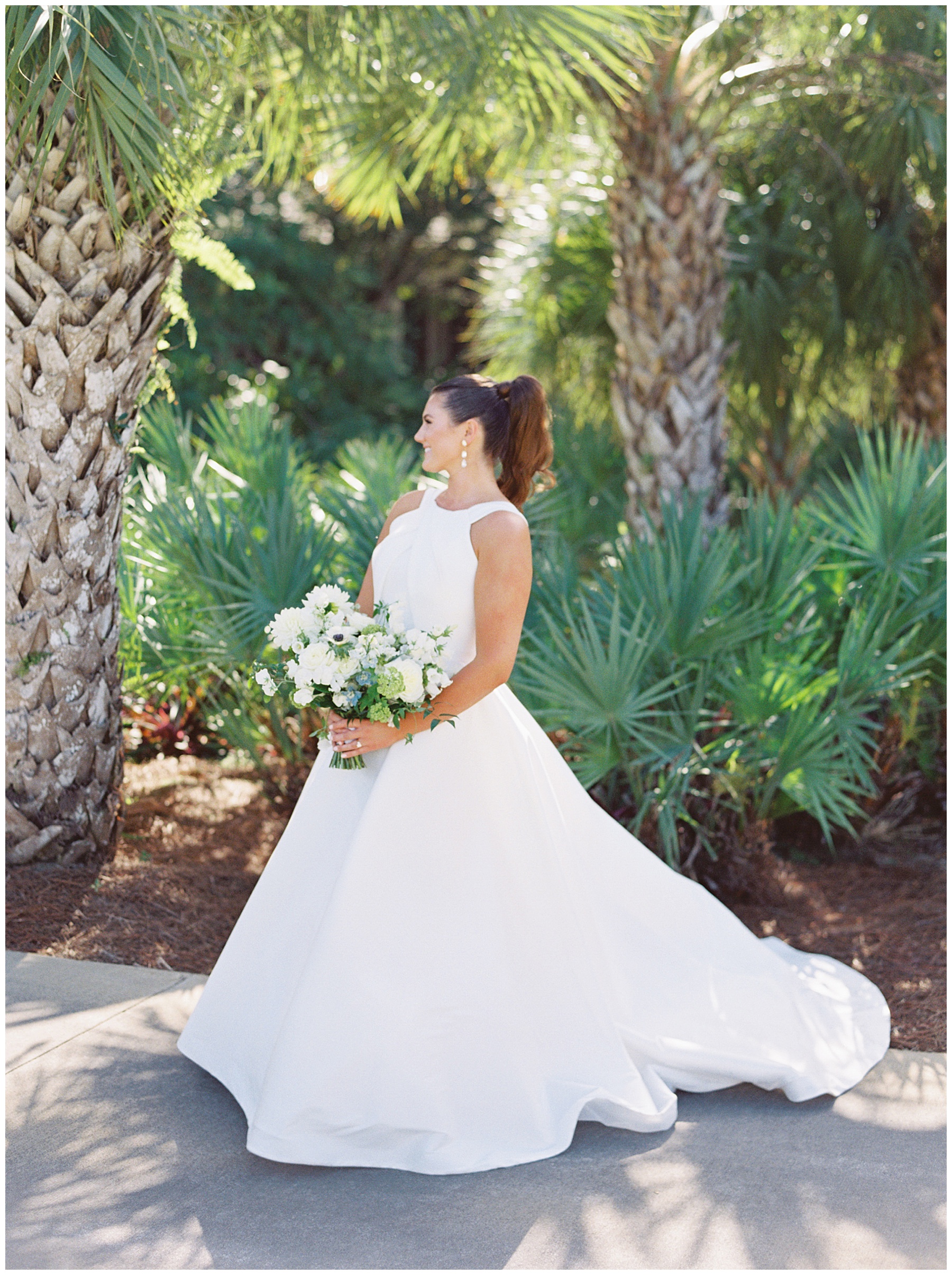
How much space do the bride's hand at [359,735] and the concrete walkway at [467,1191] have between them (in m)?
1.02

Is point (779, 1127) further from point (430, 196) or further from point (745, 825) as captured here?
point (430, 196)

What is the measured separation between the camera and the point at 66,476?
4.47 metres

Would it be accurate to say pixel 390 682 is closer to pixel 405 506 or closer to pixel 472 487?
pixel 472 487

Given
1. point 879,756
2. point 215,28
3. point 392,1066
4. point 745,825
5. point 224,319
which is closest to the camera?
point 392,1066

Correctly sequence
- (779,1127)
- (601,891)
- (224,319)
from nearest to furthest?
1. (779,1127)
2. (601,891)
3. (224,319)

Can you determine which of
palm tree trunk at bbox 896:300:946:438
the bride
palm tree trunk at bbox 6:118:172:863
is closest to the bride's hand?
the bride

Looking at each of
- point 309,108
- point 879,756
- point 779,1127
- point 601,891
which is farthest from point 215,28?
point 879,756

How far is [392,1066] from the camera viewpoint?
9.09 feet

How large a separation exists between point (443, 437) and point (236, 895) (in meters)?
2.43

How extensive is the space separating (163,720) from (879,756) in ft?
12.7

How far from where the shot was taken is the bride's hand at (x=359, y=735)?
290cm

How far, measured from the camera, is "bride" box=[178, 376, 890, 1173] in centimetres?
278

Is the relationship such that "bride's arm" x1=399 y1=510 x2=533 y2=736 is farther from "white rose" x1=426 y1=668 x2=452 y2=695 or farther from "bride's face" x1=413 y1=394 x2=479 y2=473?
"bride's face" x1=413 y1=394 x2=479 y2=473

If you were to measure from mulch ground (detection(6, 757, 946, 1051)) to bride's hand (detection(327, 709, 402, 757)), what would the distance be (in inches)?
60.1
